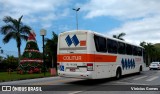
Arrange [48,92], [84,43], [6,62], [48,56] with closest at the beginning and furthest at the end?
[48,92]
[84,43]
[6,62]
[48,56]

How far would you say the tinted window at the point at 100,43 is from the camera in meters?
18.1

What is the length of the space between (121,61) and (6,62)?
3118 cm

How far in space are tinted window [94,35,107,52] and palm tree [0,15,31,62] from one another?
33.2 meters

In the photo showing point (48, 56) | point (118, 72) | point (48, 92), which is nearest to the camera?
point (48, 92)

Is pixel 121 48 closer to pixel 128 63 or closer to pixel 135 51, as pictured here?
pixel 128 63

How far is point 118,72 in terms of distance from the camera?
73.3ft

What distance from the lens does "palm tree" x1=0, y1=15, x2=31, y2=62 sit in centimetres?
5028

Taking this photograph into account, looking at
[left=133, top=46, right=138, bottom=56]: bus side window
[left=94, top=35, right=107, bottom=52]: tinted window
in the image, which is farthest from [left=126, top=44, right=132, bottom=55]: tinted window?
[left=94, top=35, right=107, bottom=52]: tinted window

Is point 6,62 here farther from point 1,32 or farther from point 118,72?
point 118,72

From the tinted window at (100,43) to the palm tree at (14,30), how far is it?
33187 mm

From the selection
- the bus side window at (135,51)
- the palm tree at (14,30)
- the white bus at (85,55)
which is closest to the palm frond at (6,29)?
the palm tree at (14,30)

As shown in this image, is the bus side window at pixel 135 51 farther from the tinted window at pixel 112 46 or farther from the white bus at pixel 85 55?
the white bus at pixel 85 55

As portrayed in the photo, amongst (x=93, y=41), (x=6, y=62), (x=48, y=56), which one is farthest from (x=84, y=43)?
(x=48, y=56)

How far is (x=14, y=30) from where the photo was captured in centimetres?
5088
